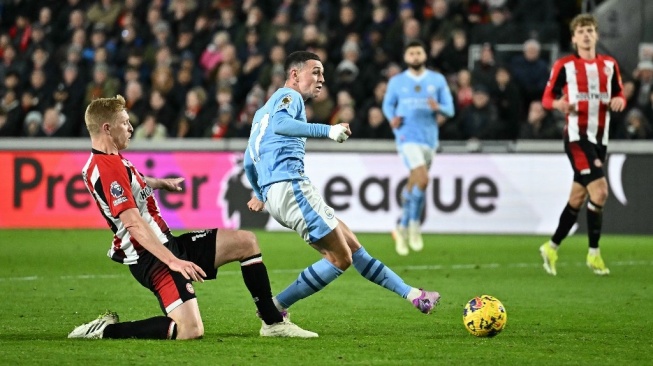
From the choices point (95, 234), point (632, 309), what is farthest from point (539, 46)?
point (632, 309)

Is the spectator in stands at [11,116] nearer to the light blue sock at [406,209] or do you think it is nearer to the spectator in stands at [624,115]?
the light blue sock at [406,209]

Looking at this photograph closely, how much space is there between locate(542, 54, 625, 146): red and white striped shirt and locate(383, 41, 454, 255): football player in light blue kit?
278 cm

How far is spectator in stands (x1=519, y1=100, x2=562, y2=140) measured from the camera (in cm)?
1752

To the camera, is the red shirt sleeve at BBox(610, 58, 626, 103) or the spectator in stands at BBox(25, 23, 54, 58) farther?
the spectator in stands at BBox(25, 23, 54, 58)

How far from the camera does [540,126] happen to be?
693 inches

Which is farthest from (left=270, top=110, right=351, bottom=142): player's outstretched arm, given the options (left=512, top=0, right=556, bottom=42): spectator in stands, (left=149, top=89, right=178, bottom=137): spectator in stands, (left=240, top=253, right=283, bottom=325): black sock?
(left=512, top=0, right=556, bottom=42): spectator in stands

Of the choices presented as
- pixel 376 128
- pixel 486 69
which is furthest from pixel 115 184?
pixel 486 69

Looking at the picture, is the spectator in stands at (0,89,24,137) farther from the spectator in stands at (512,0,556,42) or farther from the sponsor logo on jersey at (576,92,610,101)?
the sponsor logo on jersey at (576,92,610,101)

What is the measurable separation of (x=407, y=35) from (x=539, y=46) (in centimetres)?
199

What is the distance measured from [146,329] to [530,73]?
39.8 ft

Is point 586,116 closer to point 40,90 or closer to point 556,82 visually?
point 556,82

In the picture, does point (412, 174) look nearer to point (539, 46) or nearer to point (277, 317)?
point (539, 46)

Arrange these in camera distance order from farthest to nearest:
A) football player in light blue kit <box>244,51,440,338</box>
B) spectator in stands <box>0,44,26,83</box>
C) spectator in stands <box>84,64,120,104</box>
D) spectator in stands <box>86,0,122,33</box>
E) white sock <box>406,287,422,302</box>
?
spectator in stands <box>86,0,122,33</box> → spectator in stands <box>0,44,26,83</box> → spectator in stands <box>84,64,120,104</box> → white sock <box>406,287,422,302</box> → football player in light blue kit <box>244,51,440,338</box>

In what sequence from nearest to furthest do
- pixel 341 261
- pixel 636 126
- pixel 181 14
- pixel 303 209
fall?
1. pixel 303 209
2. pixel 341 261
3. pixel 636 126
4. pixel 181 14
